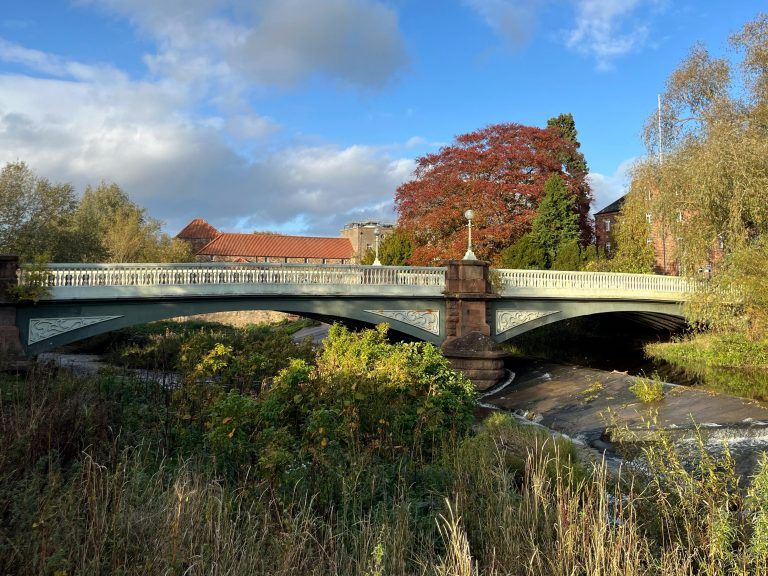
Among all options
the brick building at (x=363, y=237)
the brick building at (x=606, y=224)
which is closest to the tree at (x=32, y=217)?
the brick building at (x=606, y=224)

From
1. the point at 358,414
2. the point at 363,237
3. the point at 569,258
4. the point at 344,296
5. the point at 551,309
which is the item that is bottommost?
the point at 358,414

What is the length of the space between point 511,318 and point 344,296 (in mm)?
6030

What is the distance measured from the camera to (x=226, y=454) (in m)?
5.55

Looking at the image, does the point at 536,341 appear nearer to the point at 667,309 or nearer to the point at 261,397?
the point at 667,309

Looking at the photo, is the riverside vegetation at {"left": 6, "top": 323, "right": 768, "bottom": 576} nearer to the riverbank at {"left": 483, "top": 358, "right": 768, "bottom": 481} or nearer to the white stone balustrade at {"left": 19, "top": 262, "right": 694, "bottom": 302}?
the riverbank at {"left": 483, "top": 358, "right": 768, "bottom": 481}

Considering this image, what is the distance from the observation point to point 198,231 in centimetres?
7394

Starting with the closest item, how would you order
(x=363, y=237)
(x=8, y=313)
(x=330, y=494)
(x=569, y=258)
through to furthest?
(x=330, y=494) < (x=8, y=313) < (x=569, y=258) < (x=363, y=237)

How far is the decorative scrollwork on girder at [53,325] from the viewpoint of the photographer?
14070mm

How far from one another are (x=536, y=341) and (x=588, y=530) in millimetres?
25022

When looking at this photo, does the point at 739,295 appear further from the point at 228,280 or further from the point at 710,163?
the point at 228,280

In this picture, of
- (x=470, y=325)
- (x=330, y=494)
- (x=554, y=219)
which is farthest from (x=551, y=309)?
(x=330, y=494)

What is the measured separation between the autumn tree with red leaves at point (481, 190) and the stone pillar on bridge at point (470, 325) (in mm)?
12464

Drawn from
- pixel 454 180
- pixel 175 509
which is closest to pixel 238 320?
pixel 454 180

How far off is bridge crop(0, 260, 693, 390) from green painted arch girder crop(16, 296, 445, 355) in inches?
1.0
